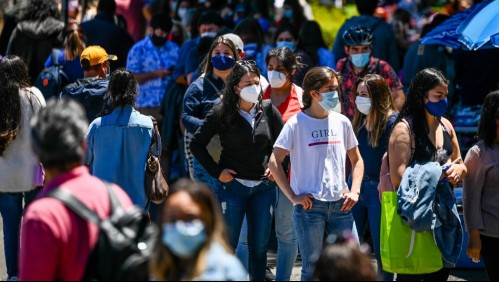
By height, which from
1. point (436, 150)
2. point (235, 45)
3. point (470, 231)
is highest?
point (235, 45)

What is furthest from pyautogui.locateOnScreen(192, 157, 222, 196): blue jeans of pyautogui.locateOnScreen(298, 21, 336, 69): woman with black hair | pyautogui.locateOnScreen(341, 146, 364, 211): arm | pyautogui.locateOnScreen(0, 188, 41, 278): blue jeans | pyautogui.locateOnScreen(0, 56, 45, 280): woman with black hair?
pyautogui.locateOnScreen(298, 21, 336, 69): woman with black hair

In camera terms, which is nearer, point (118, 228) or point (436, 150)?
point (118, 228)

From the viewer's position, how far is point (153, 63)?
434 inches

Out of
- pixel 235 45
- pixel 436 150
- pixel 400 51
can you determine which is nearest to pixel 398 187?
pixel 436 150

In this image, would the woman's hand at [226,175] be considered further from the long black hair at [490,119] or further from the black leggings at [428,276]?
the long black hair at [490,119]

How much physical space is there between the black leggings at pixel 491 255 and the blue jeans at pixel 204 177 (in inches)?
74.0

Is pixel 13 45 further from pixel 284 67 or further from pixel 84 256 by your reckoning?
pixel 84 256

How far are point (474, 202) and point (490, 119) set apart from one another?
0.55m

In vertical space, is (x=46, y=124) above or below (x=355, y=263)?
above

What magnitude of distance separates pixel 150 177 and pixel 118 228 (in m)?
2.92

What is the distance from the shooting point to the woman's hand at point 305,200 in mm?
7098

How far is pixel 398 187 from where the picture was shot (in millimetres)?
6848

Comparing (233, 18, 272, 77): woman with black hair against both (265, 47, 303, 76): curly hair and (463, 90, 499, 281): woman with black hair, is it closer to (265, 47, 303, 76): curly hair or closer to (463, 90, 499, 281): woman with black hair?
(265, 47, 303, 76): curly hair

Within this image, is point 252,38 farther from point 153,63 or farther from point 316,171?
point 316,171
